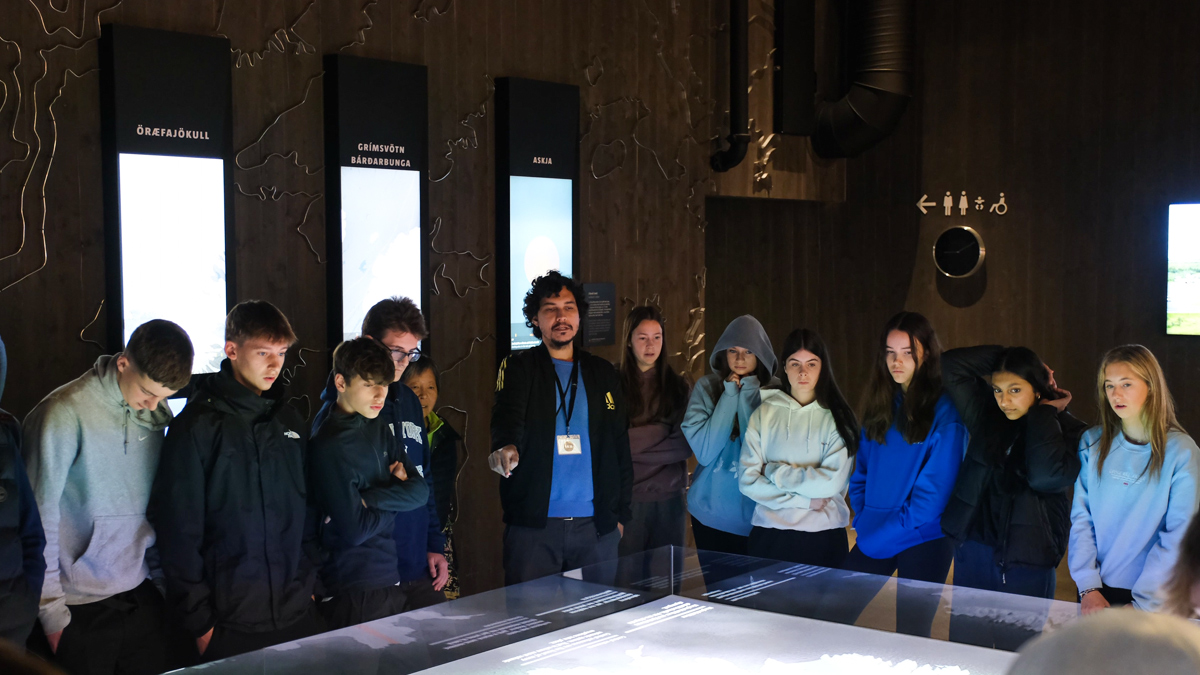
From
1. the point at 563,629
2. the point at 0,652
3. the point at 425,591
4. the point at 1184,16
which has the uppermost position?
the point at 1184,16

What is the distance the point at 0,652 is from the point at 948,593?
86.2 inches

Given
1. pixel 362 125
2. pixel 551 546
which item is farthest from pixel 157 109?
pixel 551 546

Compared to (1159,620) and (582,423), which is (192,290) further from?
(1159,620)

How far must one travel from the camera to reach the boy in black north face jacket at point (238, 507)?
2680 millimetres

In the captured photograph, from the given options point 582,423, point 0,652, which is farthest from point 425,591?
point 0,652

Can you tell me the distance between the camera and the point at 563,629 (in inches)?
91.2

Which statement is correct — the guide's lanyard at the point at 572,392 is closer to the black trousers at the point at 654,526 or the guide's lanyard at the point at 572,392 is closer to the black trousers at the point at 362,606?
the black trousers at the point at 654,526

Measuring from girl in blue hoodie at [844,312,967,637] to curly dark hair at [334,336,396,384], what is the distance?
63.8 inches

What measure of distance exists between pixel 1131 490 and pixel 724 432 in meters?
1.35

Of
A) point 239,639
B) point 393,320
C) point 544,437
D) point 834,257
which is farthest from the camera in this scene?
point 834,257

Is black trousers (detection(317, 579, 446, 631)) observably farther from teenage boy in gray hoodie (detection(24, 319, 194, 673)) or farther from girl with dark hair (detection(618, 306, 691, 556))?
girl with dark hair (detection(618, 306, 691, 556))

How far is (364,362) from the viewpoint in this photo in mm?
3010

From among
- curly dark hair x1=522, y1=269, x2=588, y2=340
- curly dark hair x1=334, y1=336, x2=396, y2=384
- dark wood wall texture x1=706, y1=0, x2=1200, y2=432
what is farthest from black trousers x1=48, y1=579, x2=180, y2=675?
dark wood wall texture x1=706, y1=0, x2=1200, y2=432

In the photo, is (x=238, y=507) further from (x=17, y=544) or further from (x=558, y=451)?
(x=558, y=451)
